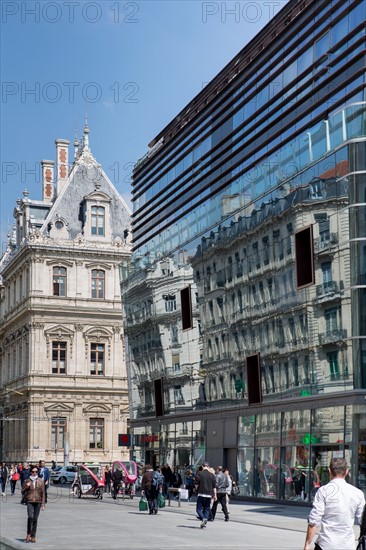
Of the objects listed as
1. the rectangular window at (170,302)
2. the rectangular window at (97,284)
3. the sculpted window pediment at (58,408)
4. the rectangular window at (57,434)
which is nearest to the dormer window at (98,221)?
the rectangular window at (97,284)

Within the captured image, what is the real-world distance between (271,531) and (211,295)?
22.5 meters

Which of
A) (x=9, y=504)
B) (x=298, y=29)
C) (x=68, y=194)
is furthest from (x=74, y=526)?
(x=68, y=194)

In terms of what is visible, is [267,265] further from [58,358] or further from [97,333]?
[97,333]

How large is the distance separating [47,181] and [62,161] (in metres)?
2.17

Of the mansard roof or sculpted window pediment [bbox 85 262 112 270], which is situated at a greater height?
the mansard roof

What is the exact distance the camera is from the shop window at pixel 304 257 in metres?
37.2

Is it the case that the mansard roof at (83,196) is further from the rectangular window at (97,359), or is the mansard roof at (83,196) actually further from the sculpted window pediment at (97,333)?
the rectangular window at (97,359)

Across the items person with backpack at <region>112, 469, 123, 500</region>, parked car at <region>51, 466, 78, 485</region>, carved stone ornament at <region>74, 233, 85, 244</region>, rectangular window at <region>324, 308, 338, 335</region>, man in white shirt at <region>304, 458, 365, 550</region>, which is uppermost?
carved stone ornament at <region>74, 233, 85, 244</region>

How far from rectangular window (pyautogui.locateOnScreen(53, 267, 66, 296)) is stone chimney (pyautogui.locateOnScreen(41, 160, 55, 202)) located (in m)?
9.66

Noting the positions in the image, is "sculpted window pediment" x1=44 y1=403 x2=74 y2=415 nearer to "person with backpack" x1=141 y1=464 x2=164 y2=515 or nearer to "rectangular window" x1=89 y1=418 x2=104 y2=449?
"rectangular window" x1=89 y1=418 x2=104 y2=449

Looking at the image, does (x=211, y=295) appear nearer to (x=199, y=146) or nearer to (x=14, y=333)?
(x=199, y=146)

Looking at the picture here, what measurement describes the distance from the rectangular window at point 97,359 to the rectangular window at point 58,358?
2264 millimetres

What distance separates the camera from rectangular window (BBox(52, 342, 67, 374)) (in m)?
79.3

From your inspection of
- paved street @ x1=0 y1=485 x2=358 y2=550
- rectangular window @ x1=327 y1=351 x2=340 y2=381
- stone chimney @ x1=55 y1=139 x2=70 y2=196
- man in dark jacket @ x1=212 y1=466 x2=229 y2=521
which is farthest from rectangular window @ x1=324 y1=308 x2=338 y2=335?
stone chimney @ x1=55 y1=139 x2=70 y2=196
